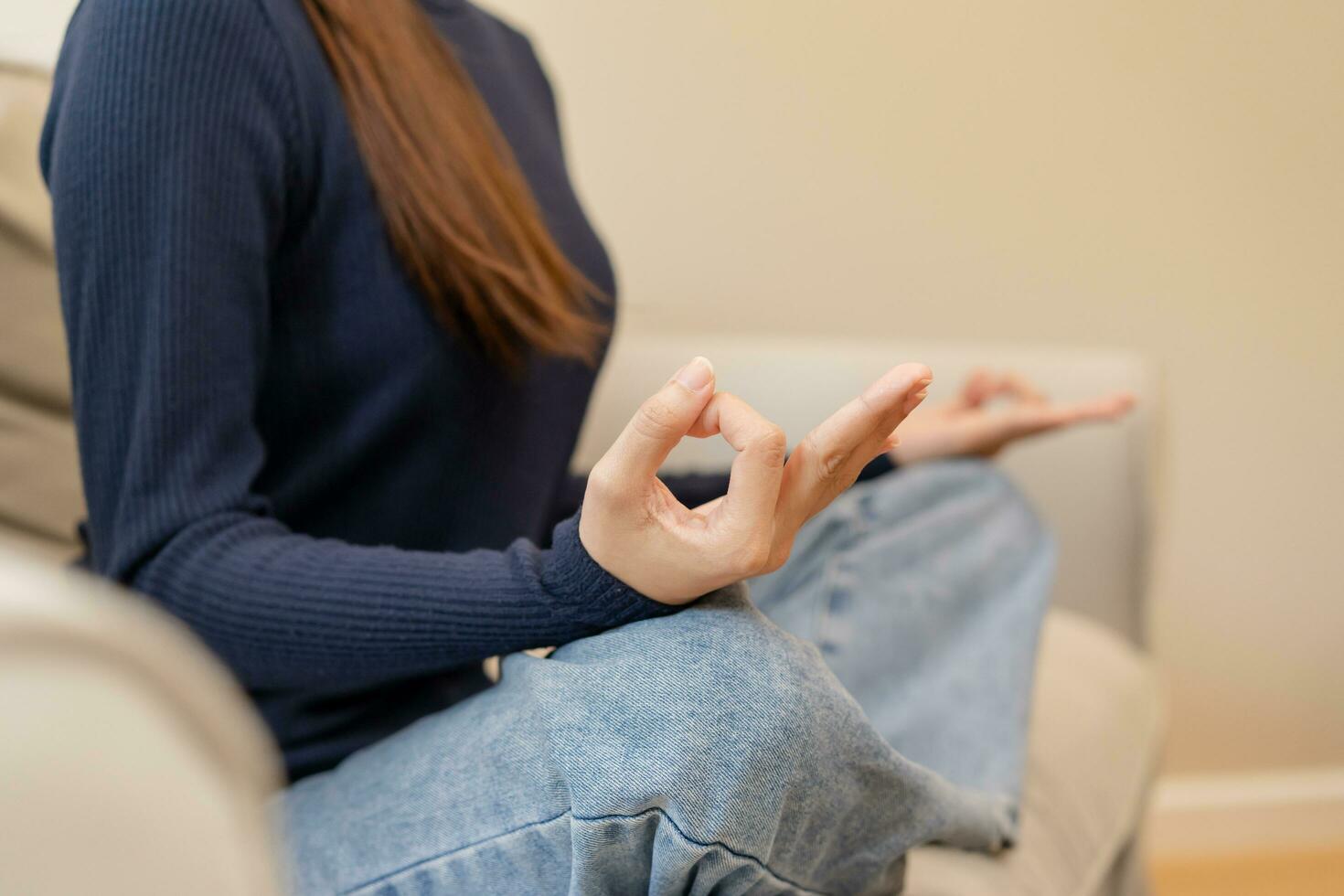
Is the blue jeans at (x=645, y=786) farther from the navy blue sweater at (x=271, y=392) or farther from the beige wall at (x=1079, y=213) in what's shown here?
the beige wall at (x=1079, y=213)

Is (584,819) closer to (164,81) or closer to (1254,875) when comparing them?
(164,81)

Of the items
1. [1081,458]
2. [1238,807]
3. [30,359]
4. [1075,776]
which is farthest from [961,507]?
[1238,807]

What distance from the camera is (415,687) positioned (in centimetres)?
48

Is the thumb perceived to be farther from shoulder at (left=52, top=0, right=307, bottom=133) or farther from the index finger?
shoulder at (left=52, top=0, right=307, bottom=133)

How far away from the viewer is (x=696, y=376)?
1.00 feet

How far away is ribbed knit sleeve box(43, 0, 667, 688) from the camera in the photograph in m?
0.40

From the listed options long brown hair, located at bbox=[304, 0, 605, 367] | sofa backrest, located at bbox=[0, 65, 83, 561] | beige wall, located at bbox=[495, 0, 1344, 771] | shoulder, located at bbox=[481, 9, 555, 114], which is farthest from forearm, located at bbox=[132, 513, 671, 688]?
beige wall, located at bbox=[495, 0, 1344, 771]

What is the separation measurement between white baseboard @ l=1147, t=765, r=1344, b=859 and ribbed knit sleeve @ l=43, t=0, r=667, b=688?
1042mm

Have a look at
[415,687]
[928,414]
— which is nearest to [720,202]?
[928,414]

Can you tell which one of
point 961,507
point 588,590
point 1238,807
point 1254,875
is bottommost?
point 1238,807

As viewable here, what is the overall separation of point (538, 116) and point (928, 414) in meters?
0.37

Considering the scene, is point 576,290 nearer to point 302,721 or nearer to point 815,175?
point 302,721

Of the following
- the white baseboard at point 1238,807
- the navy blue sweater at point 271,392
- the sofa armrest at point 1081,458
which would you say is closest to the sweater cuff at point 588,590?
the navy blue sweater at point 271,392

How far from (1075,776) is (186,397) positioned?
1.77 feet
